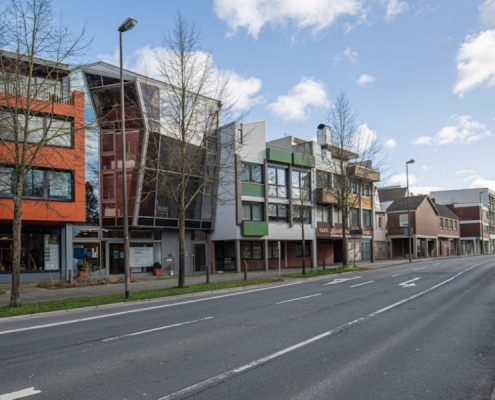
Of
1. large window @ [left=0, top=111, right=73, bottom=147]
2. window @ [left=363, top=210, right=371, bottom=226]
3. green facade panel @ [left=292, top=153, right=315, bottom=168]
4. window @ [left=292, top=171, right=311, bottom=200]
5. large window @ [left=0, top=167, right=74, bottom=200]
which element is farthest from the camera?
window @ [left=363, top=210, right=371, bottom=226]

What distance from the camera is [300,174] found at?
41000mm

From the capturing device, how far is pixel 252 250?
38906 mm

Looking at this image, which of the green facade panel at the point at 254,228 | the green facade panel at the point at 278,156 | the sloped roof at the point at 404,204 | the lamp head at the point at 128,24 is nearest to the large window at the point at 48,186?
the lamp head at the point at 128,24

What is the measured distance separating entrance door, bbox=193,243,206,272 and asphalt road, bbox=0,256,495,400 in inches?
834

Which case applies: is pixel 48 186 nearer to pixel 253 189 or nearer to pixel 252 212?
pixel 253 189

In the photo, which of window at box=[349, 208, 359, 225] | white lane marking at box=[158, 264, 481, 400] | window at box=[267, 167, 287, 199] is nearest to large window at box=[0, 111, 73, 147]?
white lane marking at box=[158, 264, 481, 400]

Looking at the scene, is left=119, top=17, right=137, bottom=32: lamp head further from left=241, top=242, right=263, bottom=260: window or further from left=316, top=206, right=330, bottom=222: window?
left=316, top=206, right=330, bottom=222: window

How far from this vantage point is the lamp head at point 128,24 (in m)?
17.1

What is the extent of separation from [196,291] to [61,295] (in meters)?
5.40

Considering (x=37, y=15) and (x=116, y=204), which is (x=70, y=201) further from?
(x=37, y=15)

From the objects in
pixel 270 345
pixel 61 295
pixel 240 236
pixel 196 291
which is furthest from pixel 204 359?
pixel 240 236

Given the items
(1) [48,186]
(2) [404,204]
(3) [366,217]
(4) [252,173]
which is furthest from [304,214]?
(2) [404,204]

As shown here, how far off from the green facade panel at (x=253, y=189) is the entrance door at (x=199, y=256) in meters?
5.15

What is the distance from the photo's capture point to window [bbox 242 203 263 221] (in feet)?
121
